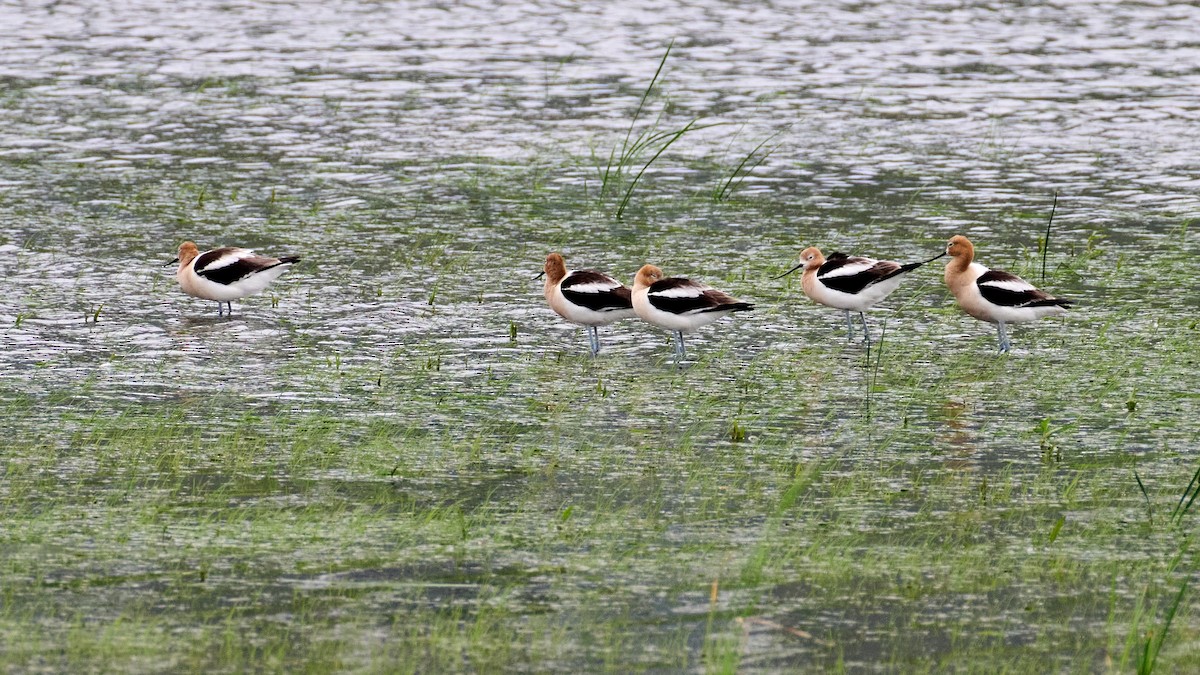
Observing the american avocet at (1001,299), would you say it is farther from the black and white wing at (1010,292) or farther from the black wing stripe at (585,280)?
the black wing stripe at (585,280)

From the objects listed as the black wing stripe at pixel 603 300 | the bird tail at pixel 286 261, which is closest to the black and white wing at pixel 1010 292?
the black wing stripe at pixel 603 300

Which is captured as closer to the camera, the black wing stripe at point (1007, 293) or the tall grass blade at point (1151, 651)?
the tall grass blade at point (1151, 651)

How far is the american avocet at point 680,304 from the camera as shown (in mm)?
12539

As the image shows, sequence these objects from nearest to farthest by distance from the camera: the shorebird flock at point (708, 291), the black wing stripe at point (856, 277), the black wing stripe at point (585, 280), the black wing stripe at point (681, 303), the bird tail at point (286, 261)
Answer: the black wing stripe at point (681, 303) → the shorebird flock at point (708, 291) → the black wing stripe at point (585, 280) → the black wing stripe at point (856, 277) → the bird tail at point (286, 261)

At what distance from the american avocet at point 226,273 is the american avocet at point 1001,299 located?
16.5 feet

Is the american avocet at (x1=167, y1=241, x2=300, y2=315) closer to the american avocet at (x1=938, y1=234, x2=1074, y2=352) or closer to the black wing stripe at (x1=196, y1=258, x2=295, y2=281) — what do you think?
the black wing stripe at (x1=196, y1=258, x2=295, y2=281)

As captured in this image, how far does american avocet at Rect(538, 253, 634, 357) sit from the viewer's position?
12820 mm

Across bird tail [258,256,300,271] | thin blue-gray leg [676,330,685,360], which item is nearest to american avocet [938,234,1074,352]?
thin blue-gray leg [676,330,685,360]

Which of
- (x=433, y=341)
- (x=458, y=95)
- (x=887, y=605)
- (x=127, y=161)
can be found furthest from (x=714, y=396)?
(x=458, y=95)

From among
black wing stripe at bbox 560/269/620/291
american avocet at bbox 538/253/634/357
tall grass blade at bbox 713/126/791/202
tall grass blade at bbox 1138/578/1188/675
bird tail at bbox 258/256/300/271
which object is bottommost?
tall grass blade at bbox 713/126/791/202

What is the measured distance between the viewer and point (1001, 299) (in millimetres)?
12695

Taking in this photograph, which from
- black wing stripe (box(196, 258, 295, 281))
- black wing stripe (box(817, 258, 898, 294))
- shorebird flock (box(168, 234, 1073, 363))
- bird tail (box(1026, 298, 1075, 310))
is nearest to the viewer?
shorebird flock (box(168, 234, 1073, 363))

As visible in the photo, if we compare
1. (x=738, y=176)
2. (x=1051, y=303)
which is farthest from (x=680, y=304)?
(x=738, y=176)

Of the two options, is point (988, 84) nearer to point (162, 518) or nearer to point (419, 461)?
point (419, 461)
